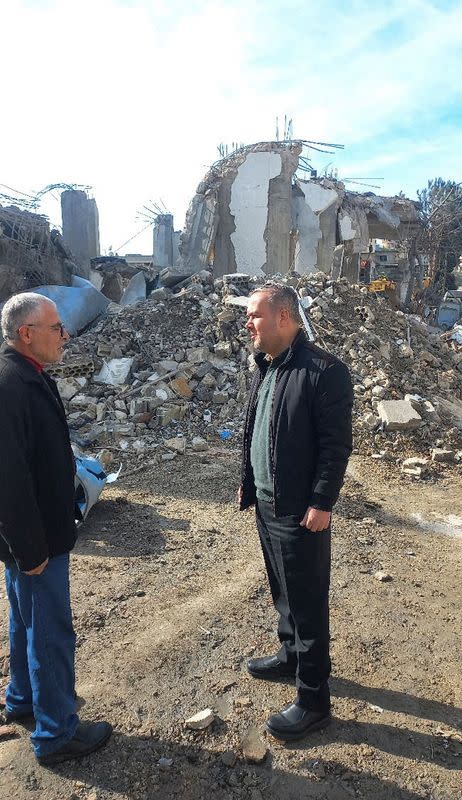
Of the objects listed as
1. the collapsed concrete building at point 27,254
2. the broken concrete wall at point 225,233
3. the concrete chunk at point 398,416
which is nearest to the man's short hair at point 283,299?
the concrete chunk at point 398,416

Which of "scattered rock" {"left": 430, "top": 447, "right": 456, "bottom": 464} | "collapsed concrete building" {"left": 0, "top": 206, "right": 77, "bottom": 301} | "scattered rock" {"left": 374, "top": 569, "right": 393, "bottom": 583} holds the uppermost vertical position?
"collapsed concrete building" {"left": 0, "top": 206, "right": 77, "bottom": 301}

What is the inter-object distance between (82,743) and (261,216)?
42.8 ft

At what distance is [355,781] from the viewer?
6.95 feet

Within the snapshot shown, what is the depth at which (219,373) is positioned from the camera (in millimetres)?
8188

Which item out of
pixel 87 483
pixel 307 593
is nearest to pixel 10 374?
pixel 307 593

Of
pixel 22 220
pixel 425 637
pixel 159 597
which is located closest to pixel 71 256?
pixel 22 220

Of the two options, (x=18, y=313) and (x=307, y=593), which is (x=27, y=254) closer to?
(x=18, y=313)

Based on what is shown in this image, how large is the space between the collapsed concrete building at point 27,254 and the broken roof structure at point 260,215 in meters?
3.20

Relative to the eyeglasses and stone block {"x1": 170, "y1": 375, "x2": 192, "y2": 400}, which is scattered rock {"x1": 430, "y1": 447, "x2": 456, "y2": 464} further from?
the eyeglasses

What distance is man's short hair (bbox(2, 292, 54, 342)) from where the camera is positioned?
2082mm

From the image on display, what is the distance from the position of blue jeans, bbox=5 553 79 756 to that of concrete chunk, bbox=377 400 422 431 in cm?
532

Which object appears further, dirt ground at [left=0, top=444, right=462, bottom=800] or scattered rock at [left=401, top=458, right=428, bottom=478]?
scattered rock at [left=401, top=458, right=428, bottom=478]

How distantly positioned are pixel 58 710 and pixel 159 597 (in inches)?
55.7

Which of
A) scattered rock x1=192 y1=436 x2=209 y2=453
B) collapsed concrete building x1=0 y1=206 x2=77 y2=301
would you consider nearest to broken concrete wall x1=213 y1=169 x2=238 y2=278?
collapsed concrete building x1=0 y1=206 x2=77 y2=301
